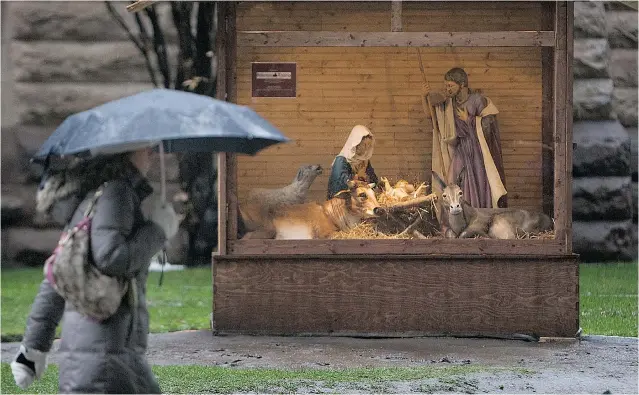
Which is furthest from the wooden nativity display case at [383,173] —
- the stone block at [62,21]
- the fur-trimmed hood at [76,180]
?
the stone block at [62,21]

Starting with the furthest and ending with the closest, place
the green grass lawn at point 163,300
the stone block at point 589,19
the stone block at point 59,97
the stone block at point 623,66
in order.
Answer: the stone block at point 623,66 → the stone block at point 59,97 → the stone block at point 589,19 → the green grass lawn at point 163,300

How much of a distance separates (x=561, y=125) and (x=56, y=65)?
10.5 meters

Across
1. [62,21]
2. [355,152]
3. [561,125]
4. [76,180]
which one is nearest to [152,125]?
[76,180]

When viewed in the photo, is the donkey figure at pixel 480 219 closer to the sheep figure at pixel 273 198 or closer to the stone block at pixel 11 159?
the sheep figure at pixel 273 198

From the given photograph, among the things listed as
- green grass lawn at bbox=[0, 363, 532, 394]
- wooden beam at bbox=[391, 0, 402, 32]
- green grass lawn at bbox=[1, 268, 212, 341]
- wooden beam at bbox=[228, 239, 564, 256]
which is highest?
wooden beam at bbox=[391, 0, 402, 32]

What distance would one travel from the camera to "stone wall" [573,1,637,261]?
62.4 feet

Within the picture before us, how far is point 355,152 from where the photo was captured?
37.4 ft

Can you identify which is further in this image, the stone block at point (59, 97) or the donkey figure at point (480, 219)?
the stone block at point (59, 97)

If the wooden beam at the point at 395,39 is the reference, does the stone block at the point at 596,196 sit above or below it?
below

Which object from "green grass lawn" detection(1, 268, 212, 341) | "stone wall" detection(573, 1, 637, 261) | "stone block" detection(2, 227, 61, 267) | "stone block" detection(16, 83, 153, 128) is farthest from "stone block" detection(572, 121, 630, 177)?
"stone block" detection(2, 227, 61, 267)

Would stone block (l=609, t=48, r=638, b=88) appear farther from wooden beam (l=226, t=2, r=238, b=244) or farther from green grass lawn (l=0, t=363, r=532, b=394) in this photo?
green grass lawn (l=0, t=363, r=532, b=394)

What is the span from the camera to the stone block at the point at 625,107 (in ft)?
64.9

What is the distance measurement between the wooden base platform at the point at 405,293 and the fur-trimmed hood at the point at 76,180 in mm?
5547

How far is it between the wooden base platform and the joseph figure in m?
0.68
